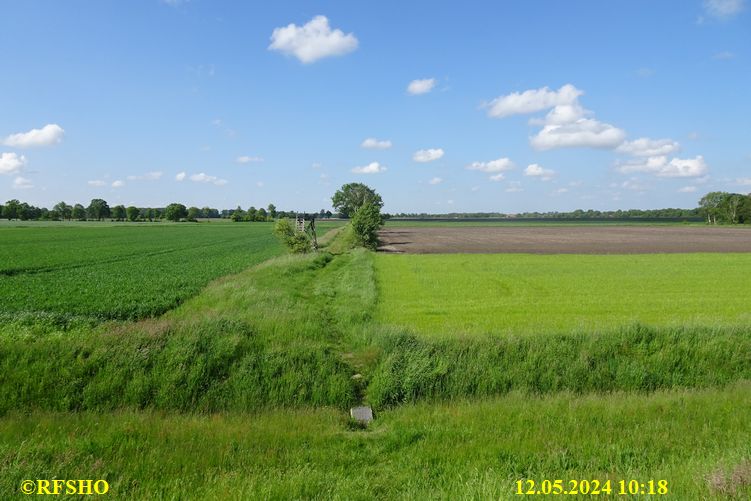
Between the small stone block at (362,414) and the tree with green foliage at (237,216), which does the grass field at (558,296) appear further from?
the tree with green foliage at (237,216)

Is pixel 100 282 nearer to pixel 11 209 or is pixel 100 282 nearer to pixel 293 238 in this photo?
pixel 293 238

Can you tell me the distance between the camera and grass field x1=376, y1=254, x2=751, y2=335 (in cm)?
1522

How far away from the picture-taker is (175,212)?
616 feet

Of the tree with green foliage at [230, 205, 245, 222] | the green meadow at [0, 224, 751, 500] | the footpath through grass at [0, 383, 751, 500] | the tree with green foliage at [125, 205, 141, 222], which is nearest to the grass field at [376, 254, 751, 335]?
the green meadow at [0, 224, 751, 500]

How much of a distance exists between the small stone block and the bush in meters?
48.2

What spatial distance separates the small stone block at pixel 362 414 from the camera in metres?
8.98

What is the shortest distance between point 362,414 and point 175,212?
648ft

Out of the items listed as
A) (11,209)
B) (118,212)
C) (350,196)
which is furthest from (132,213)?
(350,196)

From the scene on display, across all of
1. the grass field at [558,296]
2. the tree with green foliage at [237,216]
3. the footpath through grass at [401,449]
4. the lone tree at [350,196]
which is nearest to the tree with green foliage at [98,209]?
the tree with green foliage at [237,216]

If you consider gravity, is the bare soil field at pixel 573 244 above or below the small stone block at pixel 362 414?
above

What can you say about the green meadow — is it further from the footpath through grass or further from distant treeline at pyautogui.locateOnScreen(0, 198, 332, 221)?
distant treeline at pyautogui.locateOnScreen(0, 198, 332, 221)

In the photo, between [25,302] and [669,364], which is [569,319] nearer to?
[669,364]

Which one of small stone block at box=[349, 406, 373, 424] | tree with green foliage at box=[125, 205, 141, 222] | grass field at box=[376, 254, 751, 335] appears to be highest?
tree with green foliage at box=[125, 205, 141, 222]

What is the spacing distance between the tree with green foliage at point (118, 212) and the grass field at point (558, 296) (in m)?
195
